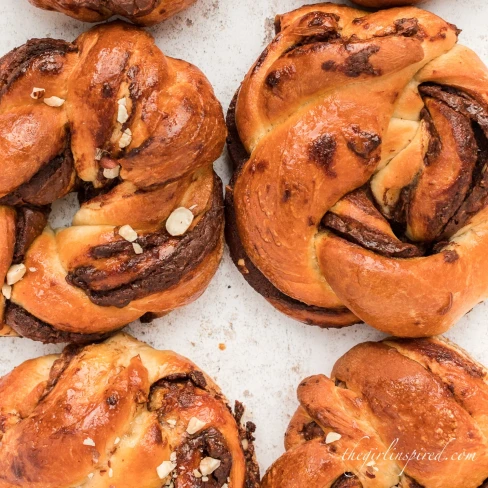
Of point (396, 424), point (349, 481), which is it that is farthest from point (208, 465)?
point (396, 424)

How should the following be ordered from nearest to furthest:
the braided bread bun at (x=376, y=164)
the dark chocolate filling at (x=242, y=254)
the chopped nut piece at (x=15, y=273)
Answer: the braided bread bun at (x=376, y=164) → the chopped nut piece at (x=15, y=273) → the dark chocolate filling at (x=242, y=254)

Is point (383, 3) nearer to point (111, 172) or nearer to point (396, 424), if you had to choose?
point (111, 172)

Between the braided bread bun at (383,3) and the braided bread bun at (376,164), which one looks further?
the braided bread bun at (383,3)

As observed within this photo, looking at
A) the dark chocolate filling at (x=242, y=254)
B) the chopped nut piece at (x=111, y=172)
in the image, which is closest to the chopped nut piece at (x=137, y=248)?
the chopped nut piece at (x=111, y=172)

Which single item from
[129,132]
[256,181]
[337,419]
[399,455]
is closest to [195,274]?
[256,181]

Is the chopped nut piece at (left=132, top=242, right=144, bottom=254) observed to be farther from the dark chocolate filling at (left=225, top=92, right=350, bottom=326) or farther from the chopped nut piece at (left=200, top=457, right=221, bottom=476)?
the chopped nut piece at (left=200, top=457, right=221, bottom=476)

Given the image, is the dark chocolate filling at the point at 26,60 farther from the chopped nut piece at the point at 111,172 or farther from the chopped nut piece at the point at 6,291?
the chopped nut piece at the point at 6,291

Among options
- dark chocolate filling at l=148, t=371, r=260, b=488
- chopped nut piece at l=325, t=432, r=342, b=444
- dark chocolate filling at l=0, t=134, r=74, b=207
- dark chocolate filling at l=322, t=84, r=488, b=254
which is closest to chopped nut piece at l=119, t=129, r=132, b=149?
dark chocolate filling at l=0, t=134, r=74, b=207
